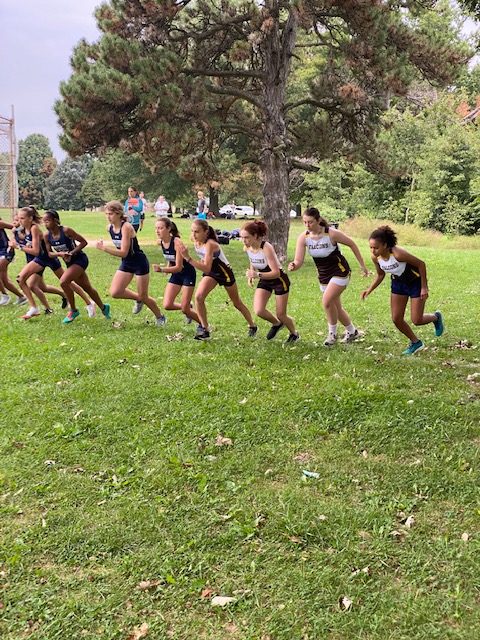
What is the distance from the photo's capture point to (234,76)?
17.6m

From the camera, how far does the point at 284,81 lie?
1773cm

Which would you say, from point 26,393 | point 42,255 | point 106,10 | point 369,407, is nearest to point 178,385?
point 26,393

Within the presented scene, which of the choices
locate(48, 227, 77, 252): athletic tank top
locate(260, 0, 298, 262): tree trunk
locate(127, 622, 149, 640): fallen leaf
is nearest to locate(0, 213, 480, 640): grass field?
locate(127, 622, 149, 640): fallen leaf

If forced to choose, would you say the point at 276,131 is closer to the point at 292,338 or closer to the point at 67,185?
the point at 292,338

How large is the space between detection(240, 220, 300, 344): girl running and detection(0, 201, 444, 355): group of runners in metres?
0.01

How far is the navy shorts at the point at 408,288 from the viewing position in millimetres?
6832

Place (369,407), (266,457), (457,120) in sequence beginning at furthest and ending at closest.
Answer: (457,120) → (369,407) → (266,457)

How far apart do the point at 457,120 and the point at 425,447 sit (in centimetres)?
3159

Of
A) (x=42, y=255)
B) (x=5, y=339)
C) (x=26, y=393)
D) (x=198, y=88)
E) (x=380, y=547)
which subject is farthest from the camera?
(x=198, y=88)

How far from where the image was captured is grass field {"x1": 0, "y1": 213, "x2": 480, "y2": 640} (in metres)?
3.23

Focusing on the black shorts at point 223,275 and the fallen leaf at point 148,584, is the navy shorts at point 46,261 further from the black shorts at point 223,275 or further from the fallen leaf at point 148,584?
the fallen leaf at point 148,584

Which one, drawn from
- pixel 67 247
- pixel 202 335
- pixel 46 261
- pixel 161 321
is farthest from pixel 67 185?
pixel 202 335

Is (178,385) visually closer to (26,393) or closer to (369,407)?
(26,393)

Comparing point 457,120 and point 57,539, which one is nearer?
point 57,539
